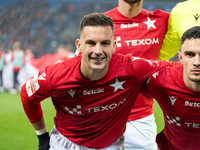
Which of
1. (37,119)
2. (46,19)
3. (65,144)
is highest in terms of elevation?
(37,119)

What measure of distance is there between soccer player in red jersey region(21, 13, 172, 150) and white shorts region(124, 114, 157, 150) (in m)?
0.45

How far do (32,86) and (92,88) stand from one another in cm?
53

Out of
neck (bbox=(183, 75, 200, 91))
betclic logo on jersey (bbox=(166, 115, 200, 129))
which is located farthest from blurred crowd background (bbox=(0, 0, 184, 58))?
neck (bbox=(183, 75, 200, 91))

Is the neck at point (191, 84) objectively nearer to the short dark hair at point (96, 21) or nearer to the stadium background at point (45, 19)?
the short dark hair at point (96, 21)

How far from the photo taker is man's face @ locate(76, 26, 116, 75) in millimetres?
2064

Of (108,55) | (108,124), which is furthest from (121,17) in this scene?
(108,124)

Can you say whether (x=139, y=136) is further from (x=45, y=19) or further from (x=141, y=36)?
(x=45, y=19)

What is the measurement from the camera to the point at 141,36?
9.78 feet

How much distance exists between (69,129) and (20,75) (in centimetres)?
989

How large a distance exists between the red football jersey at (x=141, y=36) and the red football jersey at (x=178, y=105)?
0.63 metres

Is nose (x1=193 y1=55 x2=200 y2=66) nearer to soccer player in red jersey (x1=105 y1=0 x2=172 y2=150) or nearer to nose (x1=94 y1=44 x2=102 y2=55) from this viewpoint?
nose (x1=94 y1=44 x2=102 y2=55)

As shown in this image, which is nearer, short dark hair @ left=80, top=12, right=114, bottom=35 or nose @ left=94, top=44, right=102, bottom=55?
nose @ left=94, top=44, right=102, bottom=55

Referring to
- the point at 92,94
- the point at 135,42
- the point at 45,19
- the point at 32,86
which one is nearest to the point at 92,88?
the point at 92,94

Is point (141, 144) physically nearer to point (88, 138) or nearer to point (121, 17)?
point (88, 138)
